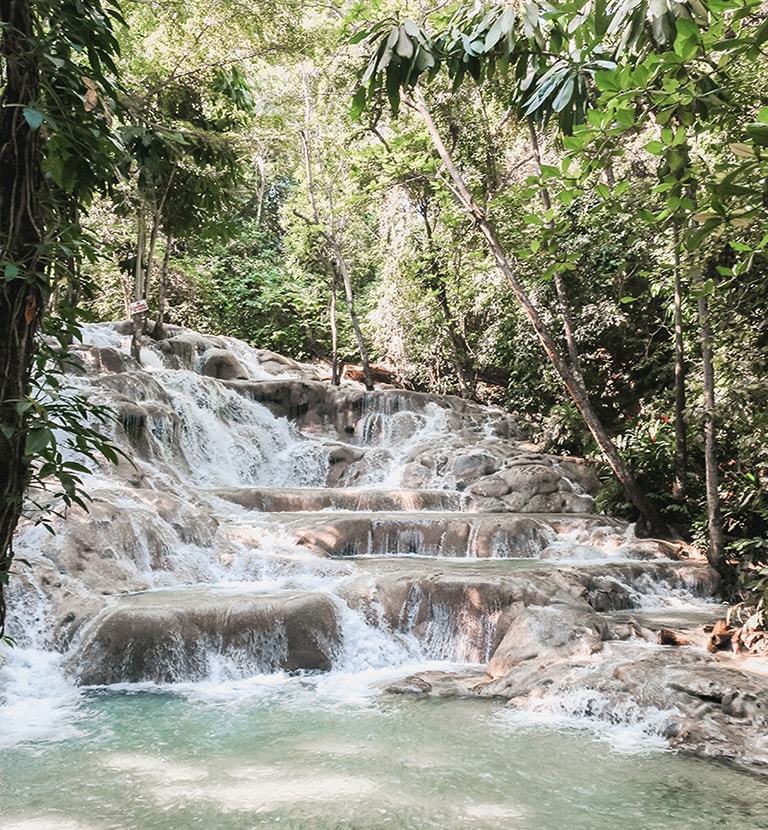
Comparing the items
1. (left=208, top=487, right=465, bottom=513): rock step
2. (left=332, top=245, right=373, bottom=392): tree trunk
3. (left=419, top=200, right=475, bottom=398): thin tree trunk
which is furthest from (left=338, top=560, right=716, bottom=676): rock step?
(left=332, top=245, right=373, bottom=392): tree trunk

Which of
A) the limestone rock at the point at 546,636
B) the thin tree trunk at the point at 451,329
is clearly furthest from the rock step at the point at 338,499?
the thin tree trunk at the point at 451,329

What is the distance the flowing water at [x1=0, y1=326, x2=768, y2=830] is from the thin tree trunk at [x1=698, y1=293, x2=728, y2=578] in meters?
0.92

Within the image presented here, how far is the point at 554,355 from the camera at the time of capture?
929 cm

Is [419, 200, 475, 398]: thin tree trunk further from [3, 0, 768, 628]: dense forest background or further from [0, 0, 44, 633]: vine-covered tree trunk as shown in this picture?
[0, 0, 44, 633]: vine-covered tree trunk

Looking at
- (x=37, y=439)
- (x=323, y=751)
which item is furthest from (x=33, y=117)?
(x=323, y=751)

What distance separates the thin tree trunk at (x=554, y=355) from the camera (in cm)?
890

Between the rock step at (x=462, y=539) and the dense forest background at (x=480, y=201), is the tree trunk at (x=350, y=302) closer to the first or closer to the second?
the dense forest background at (x=480, y=201)

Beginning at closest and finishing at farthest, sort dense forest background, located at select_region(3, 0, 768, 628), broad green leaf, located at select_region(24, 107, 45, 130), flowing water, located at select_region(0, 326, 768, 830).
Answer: broad green leaf, located at select_region(24, 107, 45, 130)
dense forest background, located at select_region(3, 0, 768, 628)
flowing water, located at select_region(0, 326, 768, 830)

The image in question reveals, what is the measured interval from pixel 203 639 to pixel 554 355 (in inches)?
231

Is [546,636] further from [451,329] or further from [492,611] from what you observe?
[451,329]

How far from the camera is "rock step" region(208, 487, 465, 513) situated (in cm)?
1023

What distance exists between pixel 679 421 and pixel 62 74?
9.18 meters

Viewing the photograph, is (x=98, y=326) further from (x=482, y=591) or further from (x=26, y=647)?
(x=482, y=591)

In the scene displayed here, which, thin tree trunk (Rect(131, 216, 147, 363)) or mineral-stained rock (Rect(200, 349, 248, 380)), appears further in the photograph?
mineral-stained rock (Rect(200, 349, 248, 380))
